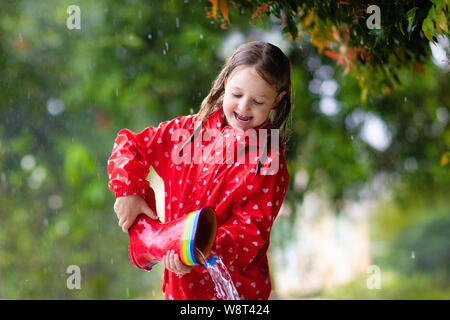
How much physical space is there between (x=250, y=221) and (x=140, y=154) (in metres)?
0.43

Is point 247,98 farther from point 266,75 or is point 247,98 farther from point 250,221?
point 250,221

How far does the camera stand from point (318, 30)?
2273 millimetres

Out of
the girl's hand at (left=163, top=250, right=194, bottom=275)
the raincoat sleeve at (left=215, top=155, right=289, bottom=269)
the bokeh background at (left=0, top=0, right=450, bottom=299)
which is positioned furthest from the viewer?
the bokeh background at (left=0, top=0, right=450, bottom=299)

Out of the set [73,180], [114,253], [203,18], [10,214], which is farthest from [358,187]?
[10,214]

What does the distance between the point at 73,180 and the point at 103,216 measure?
5.56 feet

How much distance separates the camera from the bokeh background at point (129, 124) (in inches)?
172

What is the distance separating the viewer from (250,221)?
168 centimetres

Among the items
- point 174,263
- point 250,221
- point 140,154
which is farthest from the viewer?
point 140,154

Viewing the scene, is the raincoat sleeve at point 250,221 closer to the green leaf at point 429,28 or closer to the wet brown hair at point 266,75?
the wet brown hair at point 266,75

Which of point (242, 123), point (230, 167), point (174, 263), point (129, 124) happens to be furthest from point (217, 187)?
point (129, 124)

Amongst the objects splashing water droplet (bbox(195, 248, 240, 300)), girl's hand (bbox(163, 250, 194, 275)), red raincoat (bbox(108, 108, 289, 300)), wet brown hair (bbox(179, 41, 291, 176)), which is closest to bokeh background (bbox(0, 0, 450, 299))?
wet brown hair (bbox(179, 41, 291, 176))

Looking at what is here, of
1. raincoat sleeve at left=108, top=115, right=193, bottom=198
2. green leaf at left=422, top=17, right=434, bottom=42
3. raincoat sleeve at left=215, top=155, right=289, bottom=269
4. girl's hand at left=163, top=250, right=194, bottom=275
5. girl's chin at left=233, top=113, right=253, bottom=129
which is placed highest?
green leaf at left=422, top=17, right=434, bottom=42

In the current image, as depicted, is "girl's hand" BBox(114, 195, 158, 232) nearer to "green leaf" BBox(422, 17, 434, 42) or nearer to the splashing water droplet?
the splashing water droplet

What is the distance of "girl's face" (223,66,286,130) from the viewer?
5.54 ft
